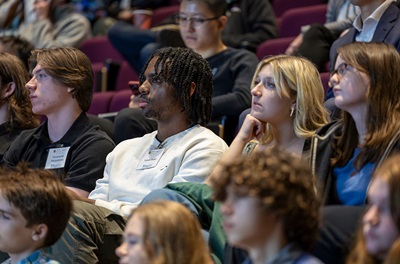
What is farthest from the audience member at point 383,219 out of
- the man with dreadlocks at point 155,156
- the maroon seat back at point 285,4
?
the maroon seat back at point 285,4

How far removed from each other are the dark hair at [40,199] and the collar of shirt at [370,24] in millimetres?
1562

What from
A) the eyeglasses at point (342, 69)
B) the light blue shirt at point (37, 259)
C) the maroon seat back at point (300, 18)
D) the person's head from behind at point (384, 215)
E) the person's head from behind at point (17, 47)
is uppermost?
the person's head from behind at point (384, 215)

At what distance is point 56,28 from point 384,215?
4.58 meters

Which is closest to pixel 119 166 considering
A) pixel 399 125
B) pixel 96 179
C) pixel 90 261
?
pixel 96 179

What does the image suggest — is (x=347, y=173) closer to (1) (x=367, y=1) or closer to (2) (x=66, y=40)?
(1) (x=367, y=1)

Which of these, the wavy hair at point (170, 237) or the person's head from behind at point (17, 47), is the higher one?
the wavy hair at point (170, 237)

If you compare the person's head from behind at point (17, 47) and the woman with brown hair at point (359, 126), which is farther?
the person's head from behind at point (17, 47)

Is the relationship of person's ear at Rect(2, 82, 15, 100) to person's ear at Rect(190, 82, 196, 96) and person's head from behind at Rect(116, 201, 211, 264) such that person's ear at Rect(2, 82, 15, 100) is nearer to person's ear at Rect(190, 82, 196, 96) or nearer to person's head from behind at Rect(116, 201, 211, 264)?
person's ear at Rect(190, 82, 196, 96)

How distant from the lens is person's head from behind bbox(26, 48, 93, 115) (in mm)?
3684

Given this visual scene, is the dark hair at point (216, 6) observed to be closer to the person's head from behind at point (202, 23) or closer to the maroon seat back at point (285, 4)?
the person's head from behind at point (202, 23)

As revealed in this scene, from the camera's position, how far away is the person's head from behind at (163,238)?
2.28 m

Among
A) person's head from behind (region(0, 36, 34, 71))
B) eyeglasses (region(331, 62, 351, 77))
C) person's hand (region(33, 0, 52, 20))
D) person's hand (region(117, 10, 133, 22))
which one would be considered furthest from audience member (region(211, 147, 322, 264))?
person's hand (region(33, 0, 52, 20))

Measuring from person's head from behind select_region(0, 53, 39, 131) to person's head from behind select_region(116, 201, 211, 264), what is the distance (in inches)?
70.9

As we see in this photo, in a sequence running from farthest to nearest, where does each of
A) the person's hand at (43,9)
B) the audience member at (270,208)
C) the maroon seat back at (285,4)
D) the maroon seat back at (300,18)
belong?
the person's hand at (43,9)
the maroon seat back at (285,4)
the maroon seat back at (300,18)
the audience member at (270,208)
